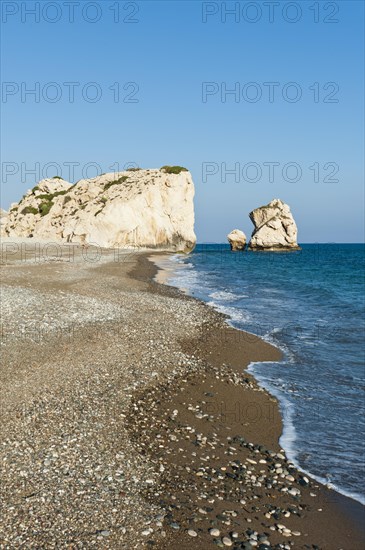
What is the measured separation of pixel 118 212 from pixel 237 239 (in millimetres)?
65518

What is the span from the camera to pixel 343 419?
42.9 feet

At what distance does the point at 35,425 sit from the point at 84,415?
4.28ft

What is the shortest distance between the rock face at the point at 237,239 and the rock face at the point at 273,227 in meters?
5.10

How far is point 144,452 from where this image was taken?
10.0 meters

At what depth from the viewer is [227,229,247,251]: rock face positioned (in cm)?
14975

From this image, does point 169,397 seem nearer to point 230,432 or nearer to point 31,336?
point 230,432

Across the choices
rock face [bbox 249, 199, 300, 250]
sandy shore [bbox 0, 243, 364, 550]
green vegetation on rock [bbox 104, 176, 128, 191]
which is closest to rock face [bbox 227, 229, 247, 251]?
rock face [bbox 249, 199, 300, 250]

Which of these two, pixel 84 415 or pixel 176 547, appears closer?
pixel 176 547

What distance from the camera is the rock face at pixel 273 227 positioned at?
447ft

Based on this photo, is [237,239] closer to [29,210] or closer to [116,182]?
[116,182]

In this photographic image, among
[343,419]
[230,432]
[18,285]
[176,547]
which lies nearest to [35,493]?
[176,547]

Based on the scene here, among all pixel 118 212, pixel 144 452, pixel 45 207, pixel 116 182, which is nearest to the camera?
pixel 144 452

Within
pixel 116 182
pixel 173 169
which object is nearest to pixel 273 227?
pixel 173 169

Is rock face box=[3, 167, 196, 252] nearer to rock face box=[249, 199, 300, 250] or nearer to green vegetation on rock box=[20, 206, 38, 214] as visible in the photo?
green vegetation on rock box=[20, 206, 38, 214]
